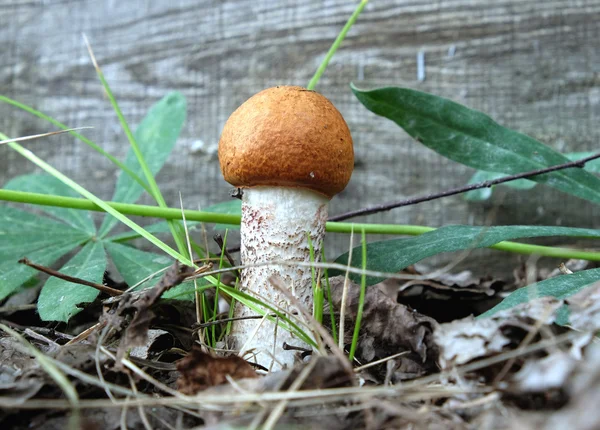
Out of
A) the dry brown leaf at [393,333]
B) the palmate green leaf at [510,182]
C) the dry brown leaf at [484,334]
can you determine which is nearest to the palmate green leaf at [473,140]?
the palmate green leaf at [510,182]

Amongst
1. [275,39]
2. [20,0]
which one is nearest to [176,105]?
[275,39]

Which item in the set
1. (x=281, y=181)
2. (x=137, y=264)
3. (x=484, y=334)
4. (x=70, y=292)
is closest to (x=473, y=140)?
(x=281, y=181)

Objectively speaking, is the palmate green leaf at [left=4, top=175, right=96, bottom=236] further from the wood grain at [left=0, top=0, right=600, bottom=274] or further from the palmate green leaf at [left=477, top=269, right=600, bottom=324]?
the palmate green leaf at [left=477, top=269, right=600, bottom=324]

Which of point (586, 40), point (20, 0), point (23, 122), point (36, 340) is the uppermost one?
point (20, 0)

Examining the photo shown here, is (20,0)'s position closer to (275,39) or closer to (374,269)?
(275,39)

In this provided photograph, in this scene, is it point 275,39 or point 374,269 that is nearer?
point 374,269
